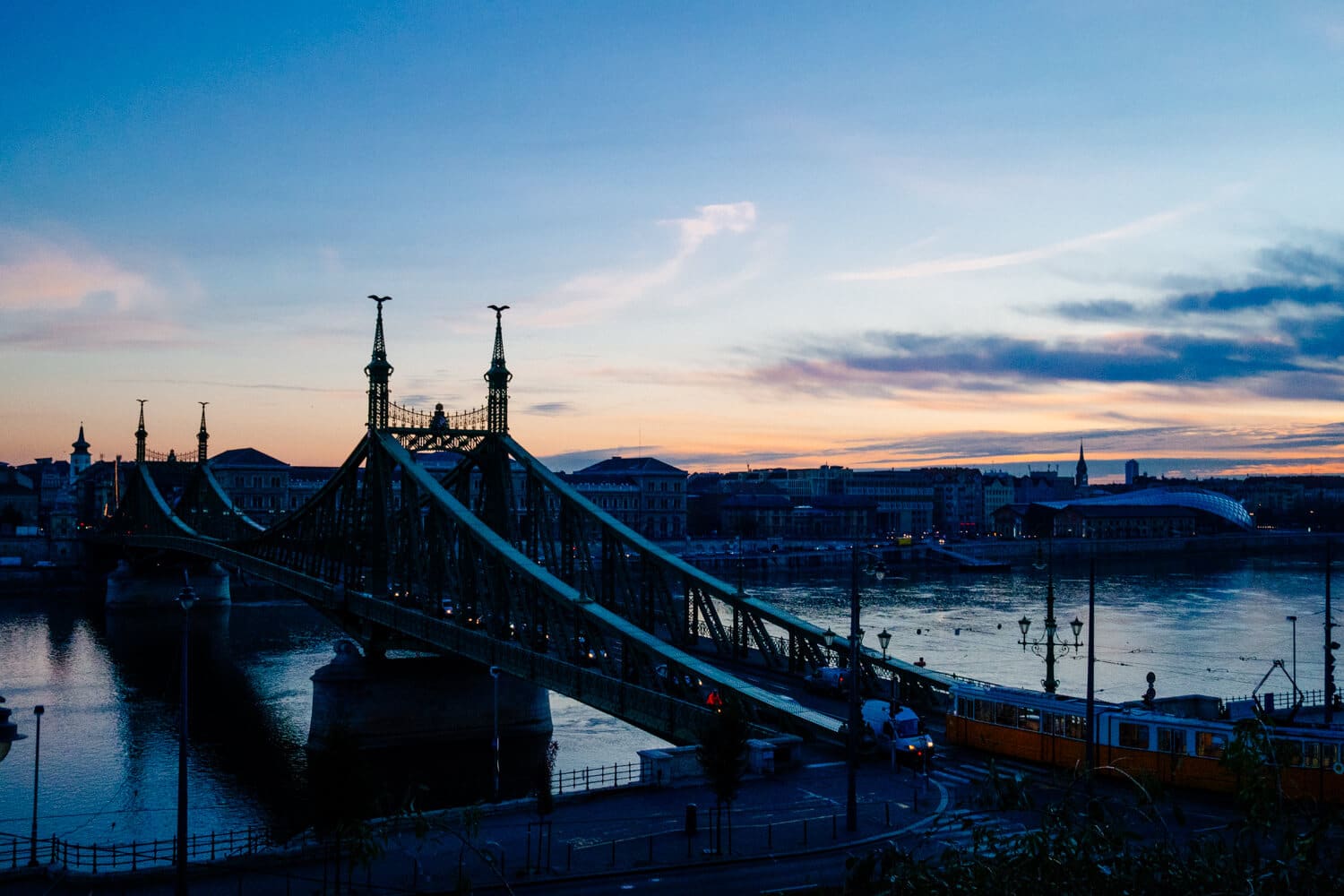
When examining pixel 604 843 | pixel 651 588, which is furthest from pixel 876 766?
pixel 651 588

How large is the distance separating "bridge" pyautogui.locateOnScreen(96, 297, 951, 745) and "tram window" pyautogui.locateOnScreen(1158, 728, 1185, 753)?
8.70 metres

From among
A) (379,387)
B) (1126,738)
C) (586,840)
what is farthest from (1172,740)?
(379,387)

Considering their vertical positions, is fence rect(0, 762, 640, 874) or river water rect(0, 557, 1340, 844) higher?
fence rect(0, 762, 640, 874)

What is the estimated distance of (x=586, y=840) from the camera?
27922 mm

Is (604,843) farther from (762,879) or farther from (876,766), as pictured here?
(876,766)

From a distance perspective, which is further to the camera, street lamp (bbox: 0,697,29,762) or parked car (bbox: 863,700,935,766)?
parked car (bbox: 863,700,935,766)

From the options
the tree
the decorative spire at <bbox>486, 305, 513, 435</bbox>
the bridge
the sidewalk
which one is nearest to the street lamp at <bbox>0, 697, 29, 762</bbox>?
the sidewalk

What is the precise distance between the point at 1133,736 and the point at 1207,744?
191cm

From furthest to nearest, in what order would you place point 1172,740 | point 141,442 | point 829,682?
1. point 141,442
2. point 829,682
3. point 1172,740

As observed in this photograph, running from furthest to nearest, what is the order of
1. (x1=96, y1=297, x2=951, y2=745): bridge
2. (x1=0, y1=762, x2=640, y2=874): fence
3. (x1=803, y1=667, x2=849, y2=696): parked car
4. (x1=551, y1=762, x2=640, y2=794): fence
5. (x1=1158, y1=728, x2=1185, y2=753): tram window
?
(x1=803, y1=667, x2=849, y2=696): parked car → (x1=551, y1=762, x2=640, y2=794): fence → (x1=96, y1=297, x2=951, y2=745): bridge → (x1=0, y1=762, x2=640, y2=874): fence → (x1=1158, y1=728, x2=1185, y2=753): tram window

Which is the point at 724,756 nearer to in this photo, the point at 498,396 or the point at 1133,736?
the point at 1133,736

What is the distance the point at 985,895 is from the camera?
11.9m

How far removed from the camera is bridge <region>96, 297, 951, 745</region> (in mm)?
41094

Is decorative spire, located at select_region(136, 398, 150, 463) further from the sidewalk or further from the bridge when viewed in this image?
the sidewalk
